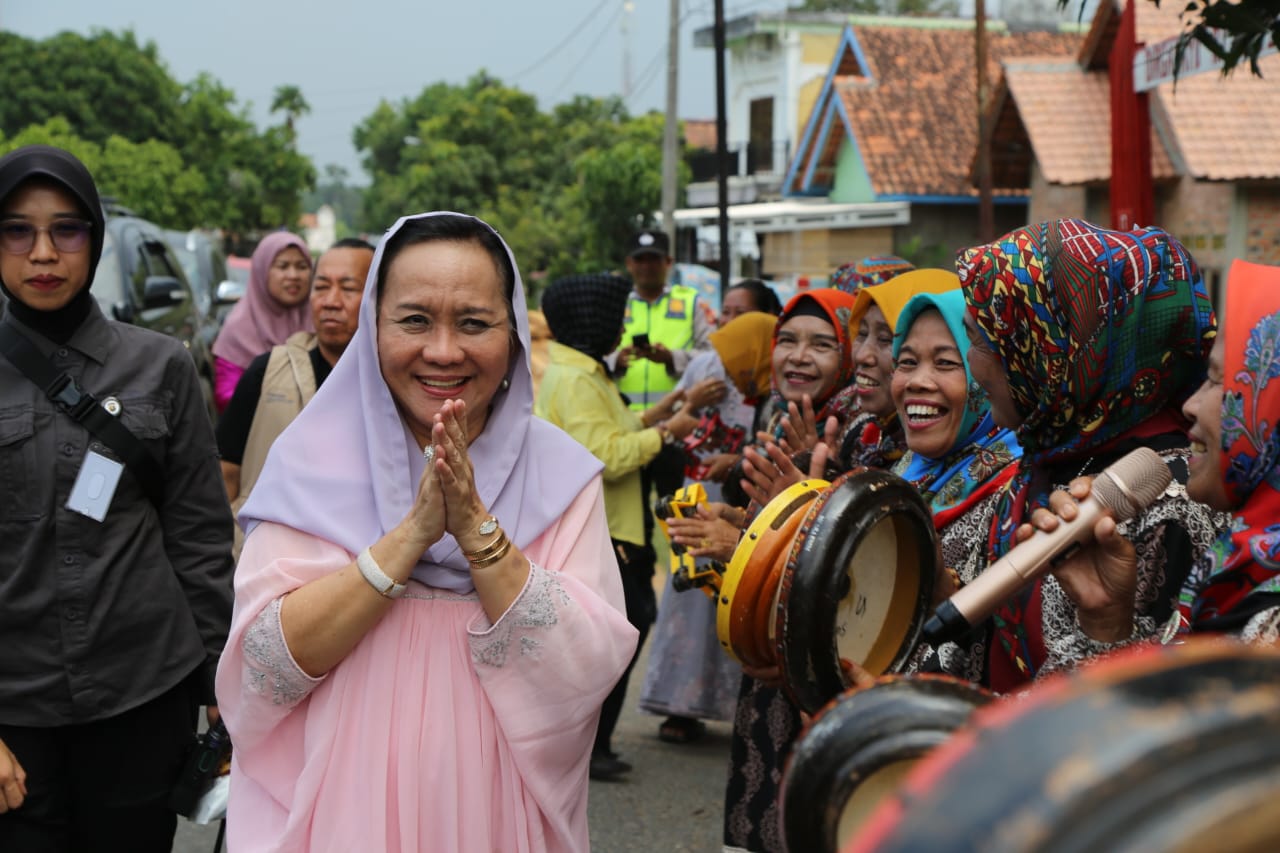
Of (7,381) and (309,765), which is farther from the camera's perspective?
(7,381)

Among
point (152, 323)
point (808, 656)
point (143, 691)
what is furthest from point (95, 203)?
point (152, 323)

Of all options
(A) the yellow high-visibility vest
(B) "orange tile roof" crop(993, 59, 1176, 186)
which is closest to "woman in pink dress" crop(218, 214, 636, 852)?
(A) the yellow high-visibility vest

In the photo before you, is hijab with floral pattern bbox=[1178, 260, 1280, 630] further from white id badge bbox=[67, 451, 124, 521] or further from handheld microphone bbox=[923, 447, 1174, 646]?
white id badge bbox=[67, 451, 124, 521]

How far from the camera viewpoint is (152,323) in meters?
10.1

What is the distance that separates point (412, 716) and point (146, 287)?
788cm

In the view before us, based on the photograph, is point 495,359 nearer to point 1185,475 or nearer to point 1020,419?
point 1020,419

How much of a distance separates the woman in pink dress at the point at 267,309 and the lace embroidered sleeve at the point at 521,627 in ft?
13.4

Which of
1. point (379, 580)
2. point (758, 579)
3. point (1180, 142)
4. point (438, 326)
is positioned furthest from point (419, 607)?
point (1180, 142)

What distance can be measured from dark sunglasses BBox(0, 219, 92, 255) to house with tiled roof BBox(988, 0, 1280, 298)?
12.4 meters

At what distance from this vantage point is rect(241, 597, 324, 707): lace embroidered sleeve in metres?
2.44

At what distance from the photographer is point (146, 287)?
31.5 feet

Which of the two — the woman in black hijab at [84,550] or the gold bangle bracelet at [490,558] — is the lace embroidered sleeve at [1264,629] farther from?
the woman in black hijab at [84,550]

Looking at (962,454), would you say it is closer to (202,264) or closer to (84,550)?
(84,550)

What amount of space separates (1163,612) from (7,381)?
2507 millimetres
